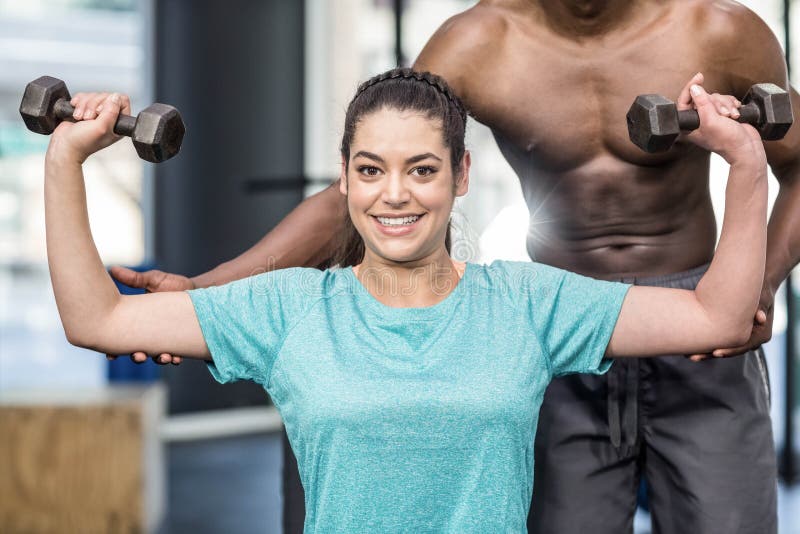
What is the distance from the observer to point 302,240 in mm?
1358

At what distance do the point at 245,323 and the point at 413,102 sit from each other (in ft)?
1.18

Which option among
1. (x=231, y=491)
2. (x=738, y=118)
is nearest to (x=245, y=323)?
(x=738, y=118)

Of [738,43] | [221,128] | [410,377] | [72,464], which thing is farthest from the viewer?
[221,128]

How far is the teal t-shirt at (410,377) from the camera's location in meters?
1.03

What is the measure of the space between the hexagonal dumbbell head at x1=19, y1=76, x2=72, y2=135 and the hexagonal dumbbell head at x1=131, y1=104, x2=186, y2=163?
0.11 meters

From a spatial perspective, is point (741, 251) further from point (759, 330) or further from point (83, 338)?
point (83, 338)

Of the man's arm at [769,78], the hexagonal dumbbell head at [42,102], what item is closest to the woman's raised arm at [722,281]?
the man's arm at [769,78]

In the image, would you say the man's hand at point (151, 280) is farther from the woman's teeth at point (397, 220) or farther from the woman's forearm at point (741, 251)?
the woman's forearm at point (741, 251)

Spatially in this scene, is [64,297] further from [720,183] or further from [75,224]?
[720,183]

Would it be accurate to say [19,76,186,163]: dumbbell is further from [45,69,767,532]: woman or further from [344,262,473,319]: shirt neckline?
[344,262,473,319]: shirt neckline

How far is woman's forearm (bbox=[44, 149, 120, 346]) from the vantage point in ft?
3.44

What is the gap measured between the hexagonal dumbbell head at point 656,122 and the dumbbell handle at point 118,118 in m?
0.63

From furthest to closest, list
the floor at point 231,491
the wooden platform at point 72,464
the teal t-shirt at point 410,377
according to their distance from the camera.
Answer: the floor at point 231,491
the wooden platform at point 72,464
the teal t-shirt at point 410,377

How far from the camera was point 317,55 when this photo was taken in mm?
4270
